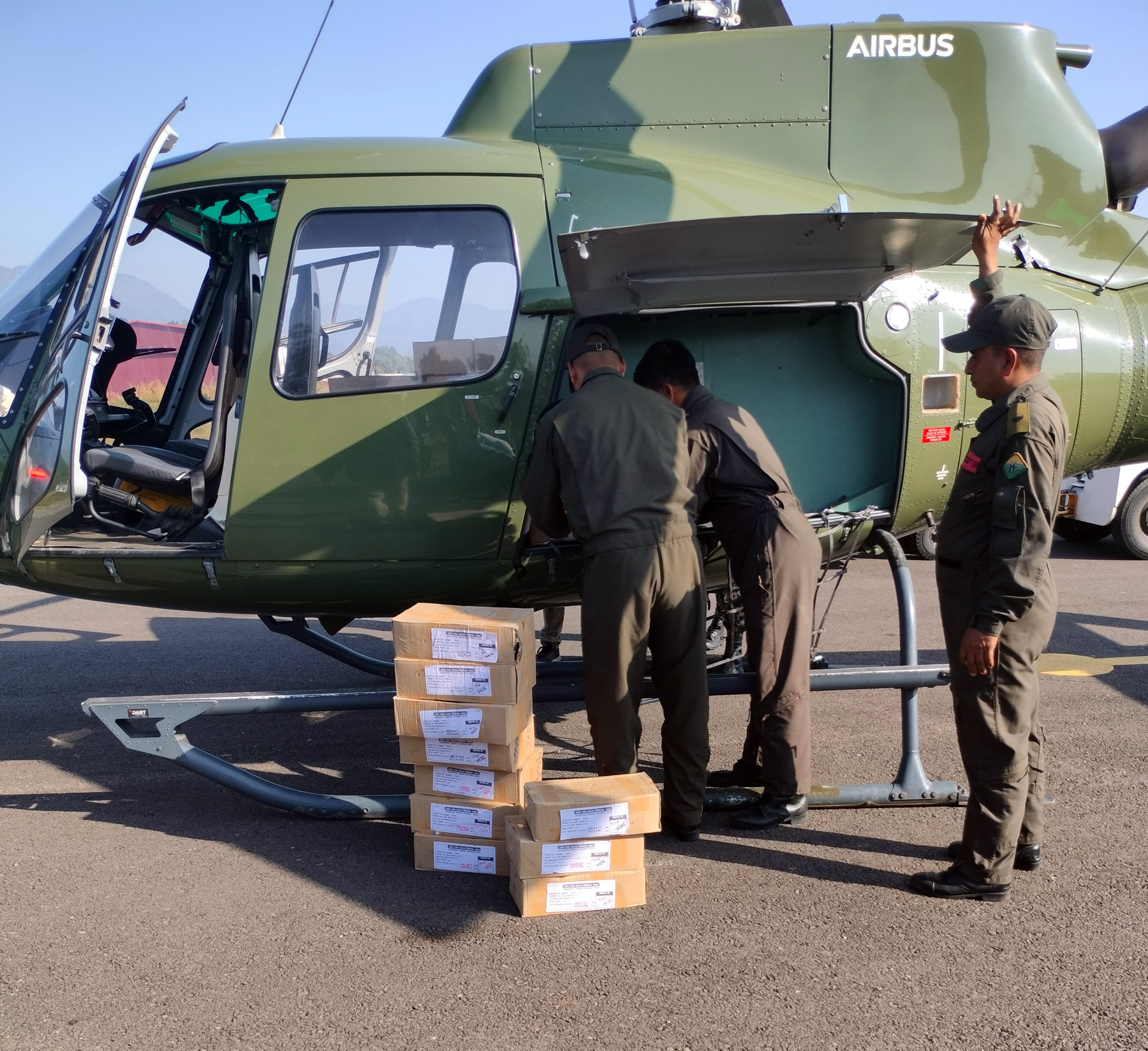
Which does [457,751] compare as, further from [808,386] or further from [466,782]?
[808,386]

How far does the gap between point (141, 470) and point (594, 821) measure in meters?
2.53

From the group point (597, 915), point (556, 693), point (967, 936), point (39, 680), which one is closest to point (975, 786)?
point (967, 936)

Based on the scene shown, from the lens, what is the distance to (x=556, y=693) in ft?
13.6

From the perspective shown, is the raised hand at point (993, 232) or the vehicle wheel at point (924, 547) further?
the vehicle wheel at point (924, 547)

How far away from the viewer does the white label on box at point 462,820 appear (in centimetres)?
362

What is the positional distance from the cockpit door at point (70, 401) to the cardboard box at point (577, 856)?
207 cm

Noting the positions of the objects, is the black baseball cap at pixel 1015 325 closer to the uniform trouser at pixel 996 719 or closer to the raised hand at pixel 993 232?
the raised hand at pixel 993 232

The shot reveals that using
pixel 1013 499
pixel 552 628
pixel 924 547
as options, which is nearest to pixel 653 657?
pixel 1013 499

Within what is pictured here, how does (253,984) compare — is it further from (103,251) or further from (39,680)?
(39,680)

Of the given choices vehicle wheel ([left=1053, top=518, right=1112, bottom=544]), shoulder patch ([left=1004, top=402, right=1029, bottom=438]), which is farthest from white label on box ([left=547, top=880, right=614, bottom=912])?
vehicle wheel ([left=1053, top=518, right=1112, bottom=544])

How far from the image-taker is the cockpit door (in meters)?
3.61

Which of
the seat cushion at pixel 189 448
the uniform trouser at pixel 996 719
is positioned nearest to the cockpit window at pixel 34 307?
the seat cushion at pixel 189 448

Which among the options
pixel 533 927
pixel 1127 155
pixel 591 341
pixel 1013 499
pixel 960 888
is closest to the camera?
pixel 1013 499

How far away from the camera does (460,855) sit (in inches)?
143
